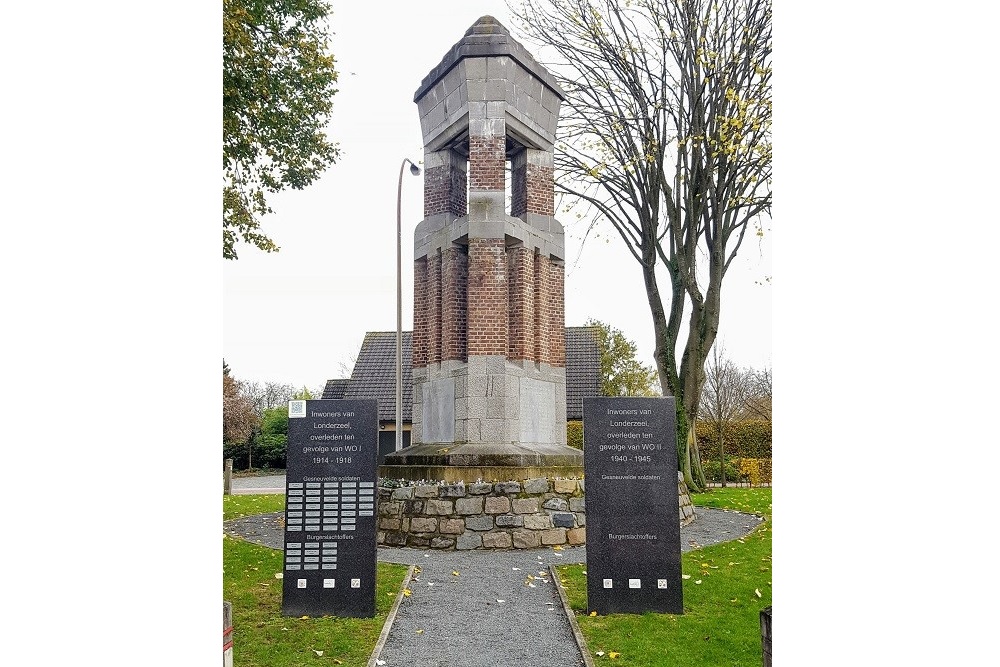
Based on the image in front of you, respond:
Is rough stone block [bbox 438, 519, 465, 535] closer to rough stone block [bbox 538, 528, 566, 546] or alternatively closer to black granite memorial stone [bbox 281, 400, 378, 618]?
rough stone block [bbox 538, 528, 566, 546]

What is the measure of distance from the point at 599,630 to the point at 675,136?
13.0 metres

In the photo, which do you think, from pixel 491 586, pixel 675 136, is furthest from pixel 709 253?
pixel 491 586

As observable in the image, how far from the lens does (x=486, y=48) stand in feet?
34.1

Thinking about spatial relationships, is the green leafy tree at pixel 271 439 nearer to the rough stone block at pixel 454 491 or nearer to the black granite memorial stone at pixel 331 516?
the rough stone block at pixel 454 491

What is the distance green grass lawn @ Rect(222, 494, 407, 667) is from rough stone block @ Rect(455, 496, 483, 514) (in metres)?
1.46

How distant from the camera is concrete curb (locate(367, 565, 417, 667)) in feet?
16.0

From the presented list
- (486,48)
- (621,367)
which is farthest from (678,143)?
(621,367)

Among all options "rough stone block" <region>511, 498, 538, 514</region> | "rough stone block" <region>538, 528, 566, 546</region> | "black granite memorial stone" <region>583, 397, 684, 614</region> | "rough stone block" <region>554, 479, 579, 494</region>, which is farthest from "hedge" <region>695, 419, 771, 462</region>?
"black granite memorial stone" <region>583, 397, 684, 614</region>

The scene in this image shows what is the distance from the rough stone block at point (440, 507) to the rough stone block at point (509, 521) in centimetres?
60

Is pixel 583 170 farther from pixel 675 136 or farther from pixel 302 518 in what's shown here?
pixel 302 518

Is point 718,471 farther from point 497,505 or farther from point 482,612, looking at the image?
point 482,612

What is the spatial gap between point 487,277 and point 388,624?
562 centimetres

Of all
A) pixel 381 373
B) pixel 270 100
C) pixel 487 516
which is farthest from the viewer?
pixel 381 373
